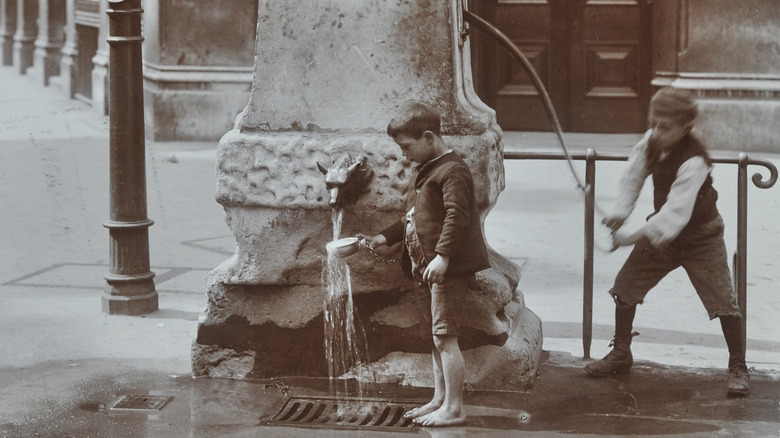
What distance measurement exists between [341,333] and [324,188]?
633 mm

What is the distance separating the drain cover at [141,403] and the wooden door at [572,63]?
358 inches

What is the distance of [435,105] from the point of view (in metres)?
5.21

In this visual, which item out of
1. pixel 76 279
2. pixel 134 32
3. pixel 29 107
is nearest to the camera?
pixel 134 32

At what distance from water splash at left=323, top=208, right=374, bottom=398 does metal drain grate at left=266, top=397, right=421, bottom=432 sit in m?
0.17

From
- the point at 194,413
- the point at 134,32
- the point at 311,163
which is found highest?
the point at 134,32

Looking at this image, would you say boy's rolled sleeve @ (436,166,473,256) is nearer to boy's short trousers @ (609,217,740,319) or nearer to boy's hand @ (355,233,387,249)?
boy's hand @ (355,233,387,249)

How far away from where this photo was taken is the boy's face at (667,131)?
5.10 metres

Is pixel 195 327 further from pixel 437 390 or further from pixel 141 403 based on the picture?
pixel 437 390

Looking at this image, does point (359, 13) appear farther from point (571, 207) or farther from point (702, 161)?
point (571, 207)

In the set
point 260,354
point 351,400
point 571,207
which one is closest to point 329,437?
point 351,400

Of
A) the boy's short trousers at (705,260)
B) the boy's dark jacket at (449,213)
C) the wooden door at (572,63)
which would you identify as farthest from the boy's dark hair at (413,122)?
the wooden door at (572,63)

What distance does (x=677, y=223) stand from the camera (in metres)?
4.97

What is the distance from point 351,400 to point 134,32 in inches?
103

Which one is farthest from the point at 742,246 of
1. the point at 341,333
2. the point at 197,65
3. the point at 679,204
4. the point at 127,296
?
the point at 197,65
